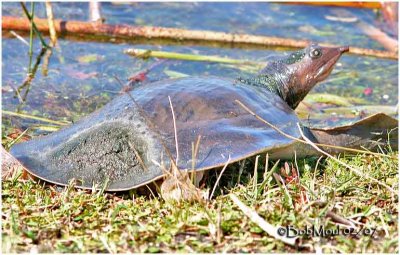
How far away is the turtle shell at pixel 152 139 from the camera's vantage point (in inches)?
130

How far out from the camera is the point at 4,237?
2818 mm

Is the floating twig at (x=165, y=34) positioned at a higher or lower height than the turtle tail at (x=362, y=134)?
higher

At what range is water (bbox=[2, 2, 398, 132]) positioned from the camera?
5.99 metres

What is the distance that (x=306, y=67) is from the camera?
459cm

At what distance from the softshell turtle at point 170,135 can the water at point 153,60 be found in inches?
67.8

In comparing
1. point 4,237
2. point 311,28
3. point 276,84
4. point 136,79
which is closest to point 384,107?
point 276,84

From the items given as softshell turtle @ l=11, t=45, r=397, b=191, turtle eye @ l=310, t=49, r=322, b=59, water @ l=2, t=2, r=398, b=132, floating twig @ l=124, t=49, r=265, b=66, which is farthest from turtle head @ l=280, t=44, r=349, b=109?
floating twig @ l=124, t=49, r=265, b=66

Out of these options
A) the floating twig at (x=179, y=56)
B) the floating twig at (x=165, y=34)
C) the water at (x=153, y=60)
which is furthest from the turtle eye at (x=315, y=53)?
the floating twig at (x=165, y=34)

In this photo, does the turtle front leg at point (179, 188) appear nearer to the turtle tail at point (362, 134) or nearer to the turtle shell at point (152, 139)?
the turtle shell at point (152, 139)

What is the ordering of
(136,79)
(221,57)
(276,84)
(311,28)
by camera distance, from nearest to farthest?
(276,84), (136,79), (221,57), (311,28)

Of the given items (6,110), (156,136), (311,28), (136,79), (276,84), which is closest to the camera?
(156,136)

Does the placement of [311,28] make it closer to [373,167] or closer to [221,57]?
[221,57]

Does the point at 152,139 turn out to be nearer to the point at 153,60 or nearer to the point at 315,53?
the point at 315,53

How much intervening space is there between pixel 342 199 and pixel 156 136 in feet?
2.90
